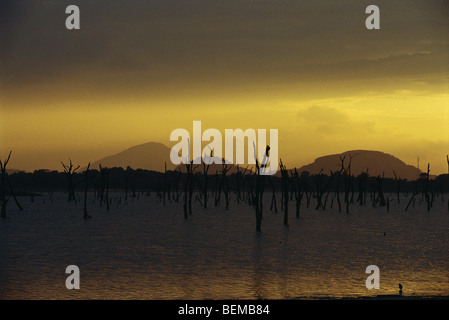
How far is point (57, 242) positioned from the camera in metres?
29.9

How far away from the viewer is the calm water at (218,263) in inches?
615

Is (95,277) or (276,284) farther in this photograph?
(95,277)

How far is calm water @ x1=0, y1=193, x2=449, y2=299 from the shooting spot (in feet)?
51.3

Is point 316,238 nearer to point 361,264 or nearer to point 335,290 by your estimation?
point 361,264

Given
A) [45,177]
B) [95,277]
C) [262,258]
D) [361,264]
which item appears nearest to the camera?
[95,277]

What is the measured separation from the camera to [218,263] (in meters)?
21.5

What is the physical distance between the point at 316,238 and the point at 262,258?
10.7 m

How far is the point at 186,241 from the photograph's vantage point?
101 feet

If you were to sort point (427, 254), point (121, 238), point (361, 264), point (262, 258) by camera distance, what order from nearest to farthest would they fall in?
point (361, 264), point (262, 258), point (427, 254), point (121, 238)

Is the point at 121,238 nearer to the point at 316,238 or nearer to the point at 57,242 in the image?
the point at 57,242
